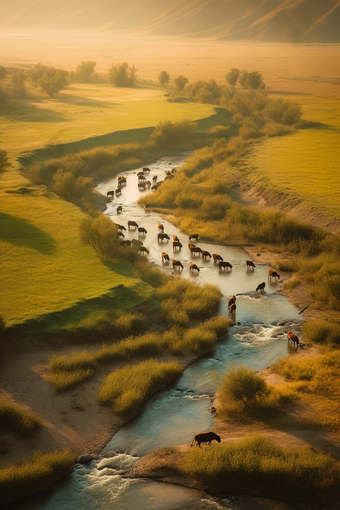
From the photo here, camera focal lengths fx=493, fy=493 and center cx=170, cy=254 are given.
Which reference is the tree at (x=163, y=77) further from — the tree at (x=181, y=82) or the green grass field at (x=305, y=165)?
the green grass field at (x=305, y=165)

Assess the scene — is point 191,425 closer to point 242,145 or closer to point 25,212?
point 25,212

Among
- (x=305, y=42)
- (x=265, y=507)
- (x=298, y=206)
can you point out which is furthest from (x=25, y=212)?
(x=305, y=42)

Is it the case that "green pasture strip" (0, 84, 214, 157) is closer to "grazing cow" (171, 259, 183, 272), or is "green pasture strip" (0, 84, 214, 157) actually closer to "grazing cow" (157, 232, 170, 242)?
"grazing cow" (157, 232, 170, 242)

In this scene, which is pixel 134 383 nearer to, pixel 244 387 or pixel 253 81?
pixel 244 387

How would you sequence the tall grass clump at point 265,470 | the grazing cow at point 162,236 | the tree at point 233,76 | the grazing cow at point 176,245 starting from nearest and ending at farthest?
the tall grass clump at point 265,470, the grazing cow at point 176,245, the grazing cow at point 162,236, the tree at point 233,76

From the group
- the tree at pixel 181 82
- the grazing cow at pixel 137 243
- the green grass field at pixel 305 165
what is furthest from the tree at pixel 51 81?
the grazing cow at pixel 137 243

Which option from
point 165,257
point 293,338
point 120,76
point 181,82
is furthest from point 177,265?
point 120,76

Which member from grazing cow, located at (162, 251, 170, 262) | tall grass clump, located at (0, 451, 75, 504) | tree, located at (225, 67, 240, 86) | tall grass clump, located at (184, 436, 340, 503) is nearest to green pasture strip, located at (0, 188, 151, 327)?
grazing cow, located at (162, 251, 170, 262)
